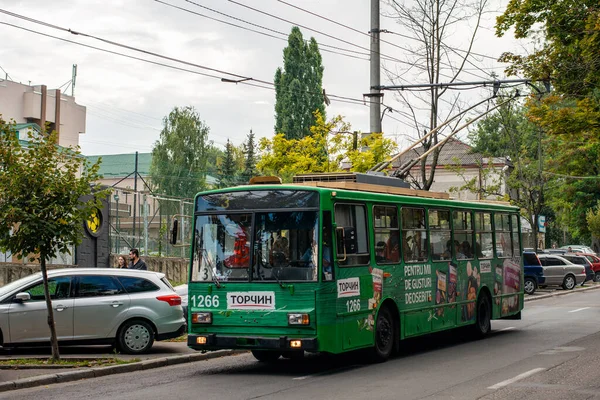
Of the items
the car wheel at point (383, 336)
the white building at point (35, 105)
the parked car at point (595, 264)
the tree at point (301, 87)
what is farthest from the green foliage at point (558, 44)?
the tree at point (301, 87)

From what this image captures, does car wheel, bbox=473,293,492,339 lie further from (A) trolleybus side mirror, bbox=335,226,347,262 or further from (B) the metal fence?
(B) the metal fence

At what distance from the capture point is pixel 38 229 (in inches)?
564

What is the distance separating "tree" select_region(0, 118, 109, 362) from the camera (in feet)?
46.8

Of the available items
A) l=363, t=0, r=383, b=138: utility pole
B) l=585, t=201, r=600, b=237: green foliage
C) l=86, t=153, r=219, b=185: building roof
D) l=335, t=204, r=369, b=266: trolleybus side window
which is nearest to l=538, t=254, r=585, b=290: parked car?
l=363, t=0, r=383, b=138: utility pole

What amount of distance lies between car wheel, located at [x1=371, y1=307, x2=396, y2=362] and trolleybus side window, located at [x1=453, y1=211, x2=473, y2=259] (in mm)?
3471

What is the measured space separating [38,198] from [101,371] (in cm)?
293

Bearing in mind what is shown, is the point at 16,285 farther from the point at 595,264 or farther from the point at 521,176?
the point at 595,264

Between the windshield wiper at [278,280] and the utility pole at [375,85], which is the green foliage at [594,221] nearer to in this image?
the utility pole at [375,85]

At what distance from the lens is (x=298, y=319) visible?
42.3 feet

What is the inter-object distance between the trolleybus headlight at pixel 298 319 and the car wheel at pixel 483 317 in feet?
23.3

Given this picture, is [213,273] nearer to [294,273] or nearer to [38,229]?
[294,273]

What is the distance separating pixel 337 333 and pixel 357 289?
93 centimetres

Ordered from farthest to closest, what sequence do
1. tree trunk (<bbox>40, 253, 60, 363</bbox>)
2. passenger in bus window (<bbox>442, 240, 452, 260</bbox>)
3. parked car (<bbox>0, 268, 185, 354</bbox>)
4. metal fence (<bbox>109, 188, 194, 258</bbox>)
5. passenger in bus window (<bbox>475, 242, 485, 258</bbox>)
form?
metal fence (<bbox>109, 188, 194, 258</bbox>) < passenger in bus window (<bbox>475, 242, 485, 258</bbox>) < passenger in bus window (<bbox>442, 240, 452, 260</bbox>) < parked car (<bbox>0, 268, 185, 354</bbox>) < tree trunk (<bbox>40, 253, 60, 363</bbox>)

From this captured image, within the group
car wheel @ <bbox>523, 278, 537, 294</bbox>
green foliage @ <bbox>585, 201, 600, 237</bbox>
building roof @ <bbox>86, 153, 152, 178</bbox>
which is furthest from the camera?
building roof @ <bbox>86, 153, 152, 178</bbox>
